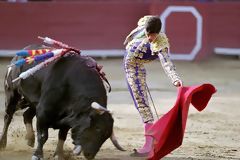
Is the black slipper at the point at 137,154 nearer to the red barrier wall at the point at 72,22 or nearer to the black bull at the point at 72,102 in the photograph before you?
the black bull at the point at 72,102

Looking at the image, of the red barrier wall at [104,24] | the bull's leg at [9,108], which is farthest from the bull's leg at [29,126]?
the red barrier wall at [104,24]

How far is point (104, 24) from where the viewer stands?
1083 centimetres

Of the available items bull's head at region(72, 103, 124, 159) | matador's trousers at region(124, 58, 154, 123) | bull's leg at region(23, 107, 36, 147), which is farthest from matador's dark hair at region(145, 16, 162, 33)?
bull's leg at region(23, 107, 36, 147)

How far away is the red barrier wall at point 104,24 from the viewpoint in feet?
34.6

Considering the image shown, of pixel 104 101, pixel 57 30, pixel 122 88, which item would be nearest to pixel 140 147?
pixel 104 101

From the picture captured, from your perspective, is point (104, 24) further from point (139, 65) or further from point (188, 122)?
point (139, 65)

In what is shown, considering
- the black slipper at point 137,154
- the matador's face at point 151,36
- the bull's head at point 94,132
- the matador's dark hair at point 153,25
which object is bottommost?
the black slipper at point 137,154

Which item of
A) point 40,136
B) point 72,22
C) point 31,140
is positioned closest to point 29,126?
point 31,140

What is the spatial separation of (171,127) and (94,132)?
0.68m

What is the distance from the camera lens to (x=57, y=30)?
35.0 feet

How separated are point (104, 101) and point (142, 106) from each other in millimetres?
673

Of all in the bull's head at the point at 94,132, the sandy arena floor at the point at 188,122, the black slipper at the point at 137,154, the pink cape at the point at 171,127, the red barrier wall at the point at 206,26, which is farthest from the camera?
the red barrier wall at the point at 206,26

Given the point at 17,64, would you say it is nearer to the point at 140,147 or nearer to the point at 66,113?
the point at 66,113

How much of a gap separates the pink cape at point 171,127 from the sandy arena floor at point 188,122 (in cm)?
36
